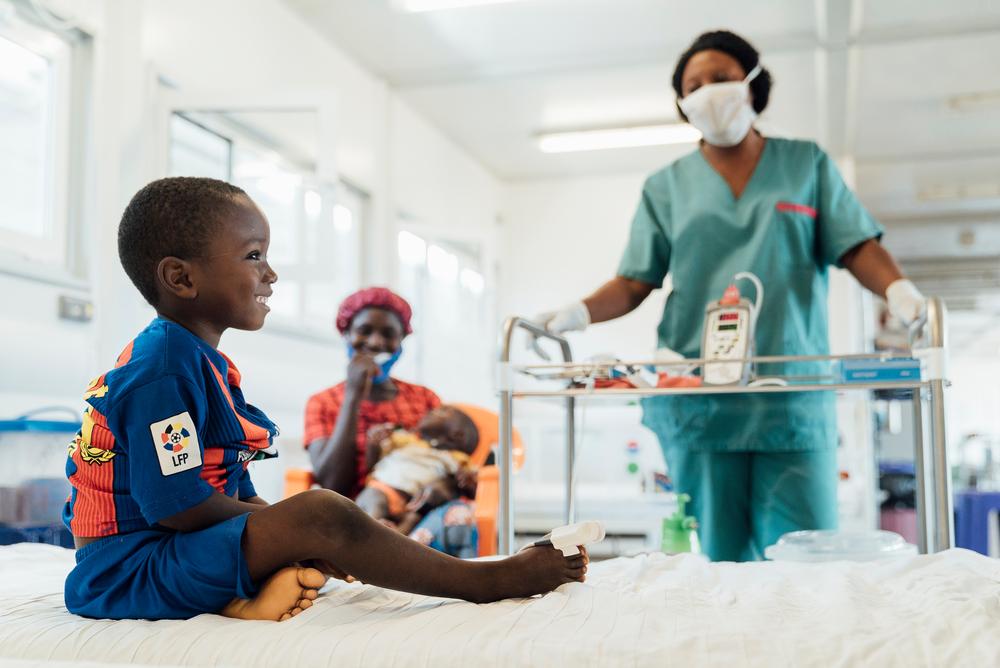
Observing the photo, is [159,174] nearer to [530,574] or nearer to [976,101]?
[530,574]

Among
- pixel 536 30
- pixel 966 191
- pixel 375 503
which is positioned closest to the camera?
pixel 375 503

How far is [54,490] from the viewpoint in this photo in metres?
2.76

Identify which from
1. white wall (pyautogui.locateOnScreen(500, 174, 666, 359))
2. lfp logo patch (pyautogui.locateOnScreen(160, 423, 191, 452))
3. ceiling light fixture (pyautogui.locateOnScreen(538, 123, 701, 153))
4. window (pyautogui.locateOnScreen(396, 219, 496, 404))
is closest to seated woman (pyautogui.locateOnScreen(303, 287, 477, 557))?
lfp logo patch (pyautogui.locateOnScreen(160, 423, 191, 452))

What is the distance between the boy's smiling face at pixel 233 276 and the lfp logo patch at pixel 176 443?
20cm

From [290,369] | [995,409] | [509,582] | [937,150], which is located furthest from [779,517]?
[995,409]

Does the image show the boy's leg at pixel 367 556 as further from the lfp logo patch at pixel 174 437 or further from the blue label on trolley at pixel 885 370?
the blue label on trolley at pixel 885 370

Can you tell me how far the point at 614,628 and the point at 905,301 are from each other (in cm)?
106

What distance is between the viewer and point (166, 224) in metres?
1.37

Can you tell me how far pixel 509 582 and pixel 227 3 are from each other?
3.54 metres

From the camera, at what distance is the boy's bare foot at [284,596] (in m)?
1.24

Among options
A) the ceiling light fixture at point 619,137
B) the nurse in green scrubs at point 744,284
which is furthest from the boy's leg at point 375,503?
the ceiling light fixture at point 619,137

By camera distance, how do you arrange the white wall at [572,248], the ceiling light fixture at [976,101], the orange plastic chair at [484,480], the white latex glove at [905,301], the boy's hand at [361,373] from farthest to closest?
1. the white wall at [572,248]
2. the ceiling light fixture at [976,101]
3. the boy's hand at [361,373]
4. the orange plastic chair at [484,480]
5. the white latex glove at [905,301]

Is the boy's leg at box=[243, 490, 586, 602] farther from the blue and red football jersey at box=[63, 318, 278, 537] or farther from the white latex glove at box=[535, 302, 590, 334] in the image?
the white latex glove at box=[535, 302, 590, 334]

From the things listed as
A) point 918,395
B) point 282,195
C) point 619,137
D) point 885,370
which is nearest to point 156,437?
point 885,370
